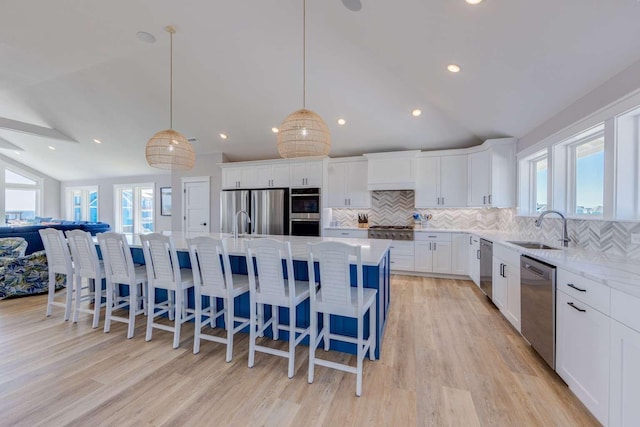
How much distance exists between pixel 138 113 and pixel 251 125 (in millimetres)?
2235

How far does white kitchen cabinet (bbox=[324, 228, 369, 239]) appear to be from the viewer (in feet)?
17.2

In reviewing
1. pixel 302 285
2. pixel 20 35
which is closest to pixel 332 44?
pixel 302 285

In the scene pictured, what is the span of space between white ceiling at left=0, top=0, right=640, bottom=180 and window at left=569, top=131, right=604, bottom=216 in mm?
497

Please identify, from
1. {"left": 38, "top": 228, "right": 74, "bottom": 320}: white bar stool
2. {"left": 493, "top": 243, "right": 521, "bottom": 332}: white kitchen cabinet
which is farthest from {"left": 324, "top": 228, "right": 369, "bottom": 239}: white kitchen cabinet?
{"left": 38, "top": 228, "right": 74, "bottom": 320}: white bar stool

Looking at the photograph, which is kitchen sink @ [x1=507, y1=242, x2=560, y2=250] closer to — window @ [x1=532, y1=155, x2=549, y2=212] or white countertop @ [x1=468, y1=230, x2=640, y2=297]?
white countertop @ [x1=468, y1=230, x2=640, y2=297]

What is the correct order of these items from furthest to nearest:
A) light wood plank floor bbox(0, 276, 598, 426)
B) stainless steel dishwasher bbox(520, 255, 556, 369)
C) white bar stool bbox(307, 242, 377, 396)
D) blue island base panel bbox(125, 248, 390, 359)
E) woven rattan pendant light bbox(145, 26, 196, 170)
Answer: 1. woven rattan pendant light bbox(145, 26, 196, 170)
2. blue island base panel bbox(125, 248, 390, 359)
3. stainless steel dishwasher bbox(520, 255, 556, 369)
4. white bar stool bbox(307, 242, 377, 396)
5. light wood plank floor bbox(0, 276, 598, 426)

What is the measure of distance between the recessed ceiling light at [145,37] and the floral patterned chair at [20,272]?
348 cm

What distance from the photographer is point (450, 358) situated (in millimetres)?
2301

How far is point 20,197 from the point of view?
9.18 meters

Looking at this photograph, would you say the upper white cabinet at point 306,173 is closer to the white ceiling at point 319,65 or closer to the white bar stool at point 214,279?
the white ceiling at point 319,65

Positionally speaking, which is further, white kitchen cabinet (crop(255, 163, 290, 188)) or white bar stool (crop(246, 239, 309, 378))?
white kitchen cabinet (crop(255, 163, 290, 188))

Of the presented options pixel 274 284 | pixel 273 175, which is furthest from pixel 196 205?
pixel 274 284

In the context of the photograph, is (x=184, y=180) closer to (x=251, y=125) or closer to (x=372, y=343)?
(x=251, y=125)

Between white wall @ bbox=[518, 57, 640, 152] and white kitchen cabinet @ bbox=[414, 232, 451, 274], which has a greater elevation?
white wall @ bbox=[518, 57, 640, 152]
